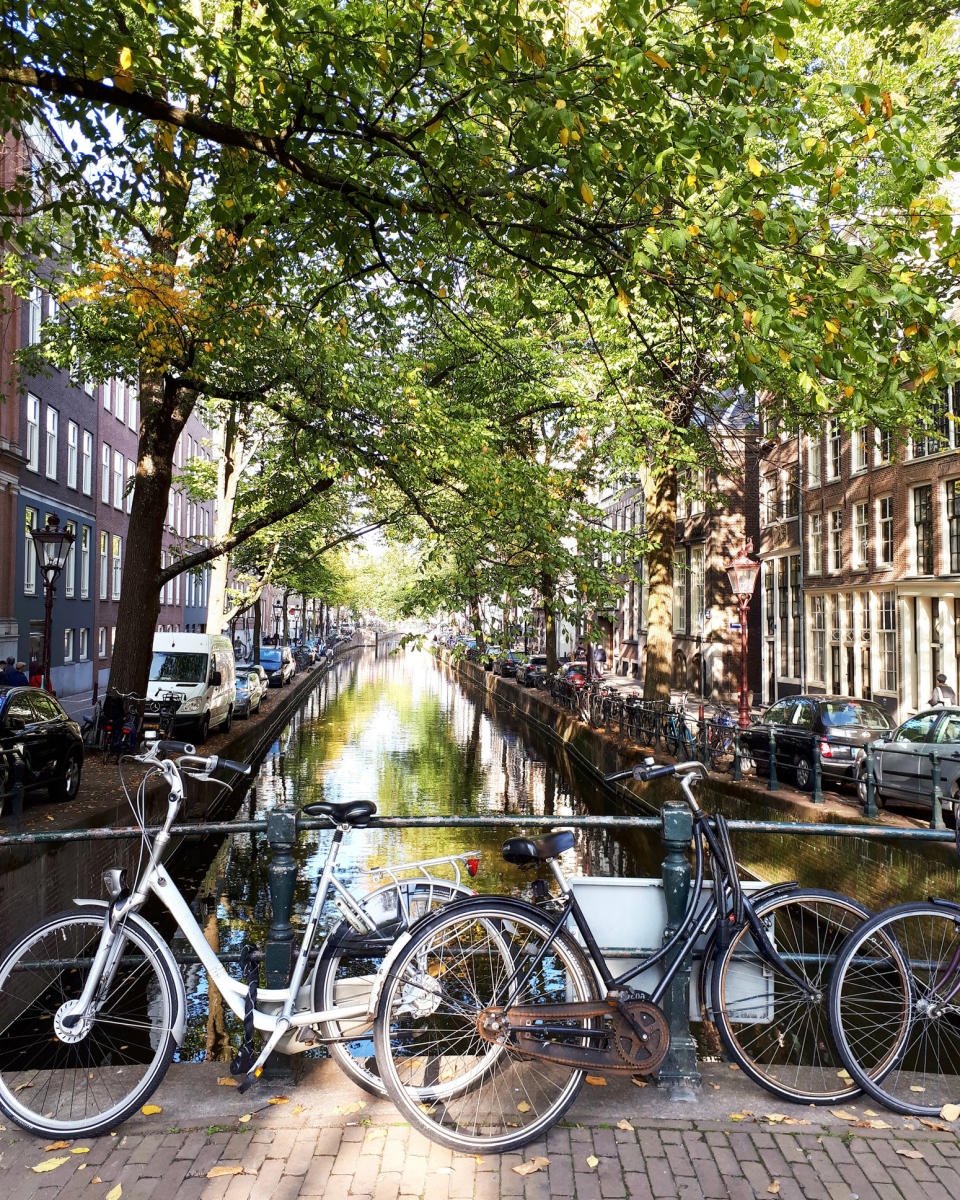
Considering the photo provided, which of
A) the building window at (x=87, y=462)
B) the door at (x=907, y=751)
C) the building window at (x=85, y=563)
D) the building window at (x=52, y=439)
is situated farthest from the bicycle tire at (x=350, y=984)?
the building window at (x=87, y=462)

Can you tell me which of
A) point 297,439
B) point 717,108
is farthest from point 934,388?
point 297,439

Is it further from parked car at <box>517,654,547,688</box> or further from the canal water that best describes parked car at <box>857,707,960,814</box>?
parked car at <box>517,654,547,688</box>

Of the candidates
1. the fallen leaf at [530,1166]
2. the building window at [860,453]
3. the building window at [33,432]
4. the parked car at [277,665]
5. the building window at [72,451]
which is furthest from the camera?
the parked car at [277,665]

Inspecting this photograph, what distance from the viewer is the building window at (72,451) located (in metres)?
32.2

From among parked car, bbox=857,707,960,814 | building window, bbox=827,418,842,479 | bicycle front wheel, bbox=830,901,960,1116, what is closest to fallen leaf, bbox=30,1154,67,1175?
bicycle front wheel, bbox=830,901,960,1116

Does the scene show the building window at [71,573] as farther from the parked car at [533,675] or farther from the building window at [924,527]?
the building window at [924,527]

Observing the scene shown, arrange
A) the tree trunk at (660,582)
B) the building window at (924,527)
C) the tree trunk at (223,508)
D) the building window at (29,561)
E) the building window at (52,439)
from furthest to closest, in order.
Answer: the building window at (52,439) < the building window at (29,561) < the tree trunk at (223,508) < the building window at (924,527) < the tree trunk at (660,582)

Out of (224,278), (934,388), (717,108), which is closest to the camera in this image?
(717,108)

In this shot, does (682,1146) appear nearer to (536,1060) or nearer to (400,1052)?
(536,1060)

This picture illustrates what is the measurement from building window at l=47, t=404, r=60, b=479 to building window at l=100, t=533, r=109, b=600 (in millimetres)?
7097

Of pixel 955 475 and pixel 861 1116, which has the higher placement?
pixel 955 475

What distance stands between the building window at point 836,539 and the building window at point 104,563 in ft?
87.0

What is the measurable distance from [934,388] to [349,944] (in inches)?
222

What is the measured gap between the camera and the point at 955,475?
74.4ft
